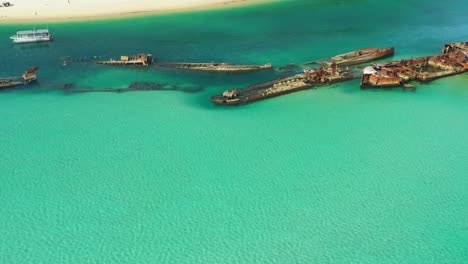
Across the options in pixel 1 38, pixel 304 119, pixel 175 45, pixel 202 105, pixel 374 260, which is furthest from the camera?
pixel 1 38

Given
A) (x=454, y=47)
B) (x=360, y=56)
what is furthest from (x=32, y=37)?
(x=454, y=47)

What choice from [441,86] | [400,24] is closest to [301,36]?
[400,24]

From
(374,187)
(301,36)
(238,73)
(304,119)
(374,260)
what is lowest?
(374,260)

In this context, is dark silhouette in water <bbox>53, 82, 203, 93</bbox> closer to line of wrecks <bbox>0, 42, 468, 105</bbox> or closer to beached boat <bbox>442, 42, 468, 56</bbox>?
line of wrecks <bbox>0, 42, 468, 105</bbox>

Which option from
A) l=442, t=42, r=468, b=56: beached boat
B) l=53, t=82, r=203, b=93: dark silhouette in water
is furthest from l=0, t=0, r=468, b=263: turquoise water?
l=442, t=42, r=468, b=56: beached boat

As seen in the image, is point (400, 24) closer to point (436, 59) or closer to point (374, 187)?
point (436, 59)

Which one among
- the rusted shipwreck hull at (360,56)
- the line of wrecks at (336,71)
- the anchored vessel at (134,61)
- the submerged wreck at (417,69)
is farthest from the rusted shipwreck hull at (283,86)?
the anchored vessel at (134,61)
